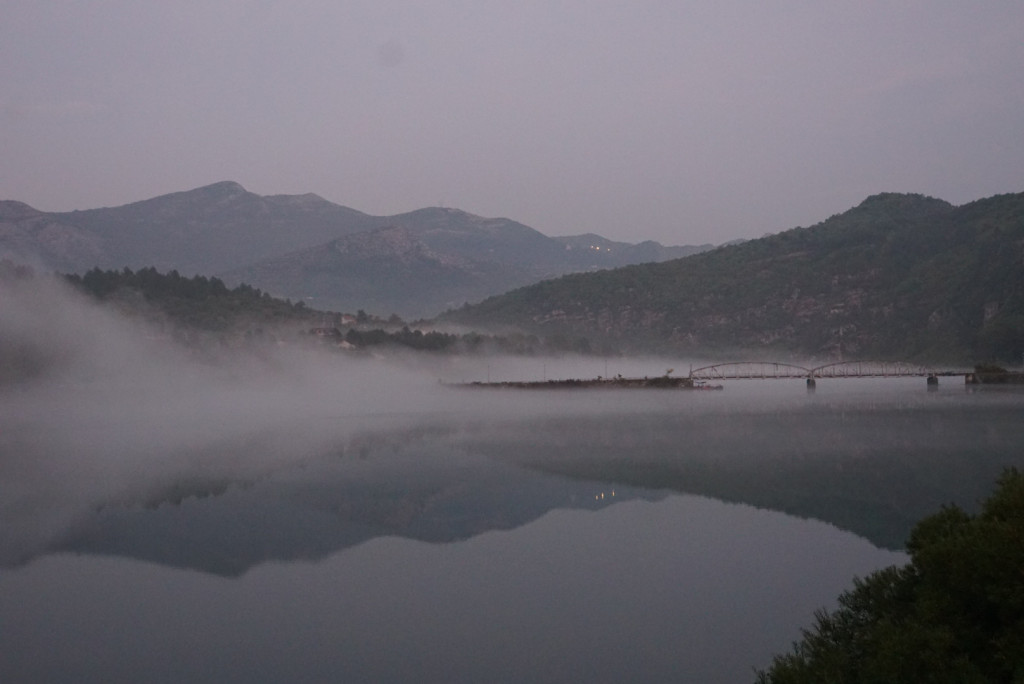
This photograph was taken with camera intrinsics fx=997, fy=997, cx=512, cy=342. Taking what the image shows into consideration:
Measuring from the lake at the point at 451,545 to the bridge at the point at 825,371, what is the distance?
5175 centimetres

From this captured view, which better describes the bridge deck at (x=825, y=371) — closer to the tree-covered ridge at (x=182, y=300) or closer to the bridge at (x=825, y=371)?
the bridge at (x=825, y=371)

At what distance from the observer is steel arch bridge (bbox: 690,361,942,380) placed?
10806 centimetres

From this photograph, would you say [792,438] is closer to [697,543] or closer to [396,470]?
[396,470]

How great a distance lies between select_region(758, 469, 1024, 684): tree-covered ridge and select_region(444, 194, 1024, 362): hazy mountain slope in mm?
112821

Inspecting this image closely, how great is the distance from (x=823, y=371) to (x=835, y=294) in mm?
23392

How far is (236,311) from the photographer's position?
395ft

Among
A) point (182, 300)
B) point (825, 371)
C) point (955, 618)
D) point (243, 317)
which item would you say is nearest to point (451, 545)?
point (955, 618)

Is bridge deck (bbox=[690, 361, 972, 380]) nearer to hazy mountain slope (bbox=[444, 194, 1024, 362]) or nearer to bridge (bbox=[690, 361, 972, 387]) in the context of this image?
bridge (bbox=[690, 361, 972, 387])

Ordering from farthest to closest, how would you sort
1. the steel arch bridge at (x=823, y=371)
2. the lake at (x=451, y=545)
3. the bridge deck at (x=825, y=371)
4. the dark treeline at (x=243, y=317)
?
the dark treeline at (x=243, y=317), the steel arch bridge at (x=823, y=371), the bridge deck at (x=825, y=371), the lake at (x=451, y=545)

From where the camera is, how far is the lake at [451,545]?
1548cm

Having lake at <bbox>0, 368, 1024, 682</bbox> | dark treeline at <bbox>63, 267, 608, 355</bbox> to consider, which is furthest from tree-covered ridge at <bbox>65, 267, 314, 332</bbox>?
lake at <bbox>0, 368, 1024, 682</bbox>

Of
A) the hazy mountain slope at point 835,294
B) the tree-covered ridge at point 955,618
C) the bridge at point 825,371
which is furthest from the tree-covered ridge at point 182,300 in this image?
the tree-covered ridge at point 955,618

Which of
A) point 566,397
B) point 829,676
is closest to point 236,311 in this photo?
point 566,397

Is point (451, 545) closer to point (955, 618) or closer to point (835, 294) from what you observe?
point (955, 618)
